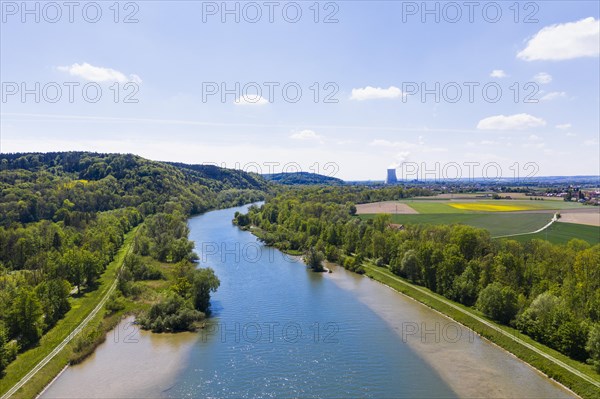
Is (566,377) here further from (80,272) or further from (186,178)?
(186,178)

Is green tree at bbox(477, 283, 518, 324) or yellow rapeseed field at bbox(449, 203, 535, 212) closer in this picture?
green tree at bbox(477, 283, 518, 324)

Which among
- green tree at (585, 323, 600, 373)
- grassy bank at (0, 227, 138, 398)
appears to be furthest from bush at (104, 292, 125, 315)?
green tree at (585, 323, 600, 373)

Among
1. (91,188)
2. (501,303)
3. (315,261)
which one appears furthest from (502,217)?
(91,188)

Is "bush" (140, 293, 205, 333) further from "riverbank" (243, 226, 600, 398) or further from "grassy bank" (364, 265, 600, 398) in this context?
"riverbank" (243, 226, 600, 398)

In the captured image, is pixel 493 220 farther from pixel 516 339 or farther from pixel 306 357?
pixel 306 357

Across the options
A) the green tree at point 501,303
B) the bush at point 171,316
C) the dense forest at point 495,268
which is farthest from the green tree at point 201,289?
the green tree at point 501,303

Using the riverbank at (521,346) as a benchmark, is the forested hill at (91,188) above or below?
above

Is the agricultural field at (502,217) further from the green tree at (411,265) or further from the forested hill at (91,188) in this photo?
the forested hill at (91,188)
